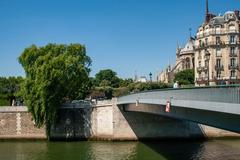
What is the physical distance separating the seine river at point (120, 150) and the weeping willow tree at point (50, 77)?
357cm

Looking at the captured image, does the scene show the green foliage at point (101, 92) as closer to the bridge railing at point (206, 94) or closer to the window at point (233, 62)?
the window at point (233, 62)

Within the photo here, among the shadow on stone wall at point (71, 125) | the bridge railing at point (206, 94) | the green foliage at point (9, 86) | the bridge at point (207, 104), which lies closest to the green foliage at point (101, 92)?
the green foliage at point (9, 86)

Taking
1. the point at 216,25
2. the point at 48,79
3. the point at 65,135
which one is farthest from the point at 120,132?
the point at 216,25

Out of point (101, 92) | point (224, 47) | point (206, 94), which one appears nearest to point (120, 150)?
point (206, 94)

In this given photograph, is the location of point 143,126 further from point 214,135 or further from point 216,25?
point 216,25

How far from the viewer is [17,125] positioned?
51.5 metres

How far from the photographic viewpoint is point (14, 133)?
51.2 m

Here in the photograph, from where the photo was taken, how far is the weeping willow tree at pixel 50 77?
4850cm

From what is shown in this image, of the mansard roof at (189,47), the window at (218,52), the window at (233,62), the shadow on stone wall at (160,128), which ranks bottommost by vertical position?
the shadow on stone wall at (160,128)

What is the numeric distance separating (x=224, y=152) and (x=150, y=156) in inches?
234

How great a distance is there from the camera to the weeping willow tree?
48500mm

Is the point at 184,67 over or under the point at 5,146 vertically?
over

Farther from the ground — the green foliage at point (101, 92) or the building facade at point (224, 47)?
the building facade at point (224, 47)

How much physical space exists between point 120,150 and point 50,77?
1244cm
